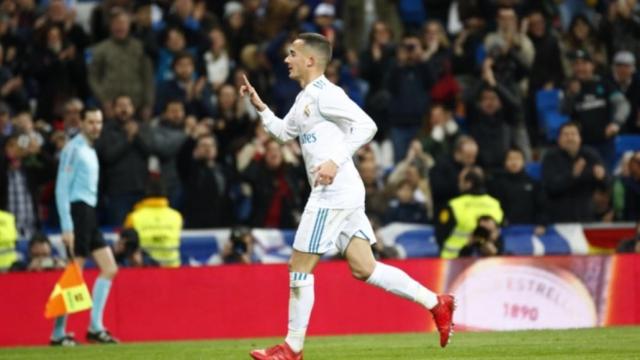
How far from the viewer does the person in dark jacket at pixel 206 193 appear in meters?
21.4

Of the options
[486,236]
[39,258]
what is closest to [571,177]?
[486,236]

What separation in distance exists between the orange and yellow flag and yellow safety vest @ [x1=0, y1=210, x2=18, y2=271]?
2865 millimetres

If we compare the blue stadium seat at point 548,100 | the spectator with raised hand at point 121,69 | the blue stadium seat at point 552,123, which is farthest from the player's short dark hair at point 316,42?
the blue stadium seat at point 548,100

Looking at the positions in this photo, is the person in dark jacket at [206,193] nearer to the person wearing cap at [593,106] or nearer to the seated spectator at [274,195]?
the seated spectator at [274,195]

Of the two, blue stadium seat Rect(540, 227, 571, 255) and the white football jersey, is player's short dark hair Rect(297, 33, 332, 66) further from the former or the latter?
blue stadium seat Rect(540, 227, 571, 255)

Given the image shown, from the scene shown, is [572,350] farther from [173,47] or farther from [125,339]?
[173,47]

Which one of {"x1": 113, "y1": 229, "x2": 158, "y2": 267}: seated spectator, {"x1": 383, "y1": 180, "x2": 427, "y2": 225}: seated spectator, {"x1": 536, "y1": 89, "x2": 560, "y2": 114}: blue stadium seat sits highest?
{"x1": 536, "y1": 89, "x2": 560, "y2": 114}: blue stadium seat

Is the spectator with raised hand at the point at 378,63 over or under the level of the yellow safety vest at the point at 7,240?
over

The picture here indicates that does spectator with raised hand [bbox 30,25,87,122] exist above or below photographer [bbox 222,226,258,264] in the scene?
above

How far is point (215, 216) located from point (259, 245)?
96 cm

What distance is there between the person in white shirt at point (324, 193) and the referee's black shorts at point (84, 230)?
176 inches

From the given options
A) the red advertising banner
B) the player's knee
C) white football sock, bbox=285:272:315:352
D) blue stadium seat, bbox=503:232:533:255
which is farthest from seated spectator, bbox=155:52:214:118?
white football sock, bbox=285:272:315:352

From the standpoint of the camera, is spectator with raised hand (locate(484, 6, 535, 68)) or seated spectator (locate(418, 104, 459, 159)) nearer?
seated spectator (locate(418, 104, 459, 159))

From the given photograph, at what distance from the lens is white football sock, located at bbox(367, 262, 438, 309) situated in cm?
1291
